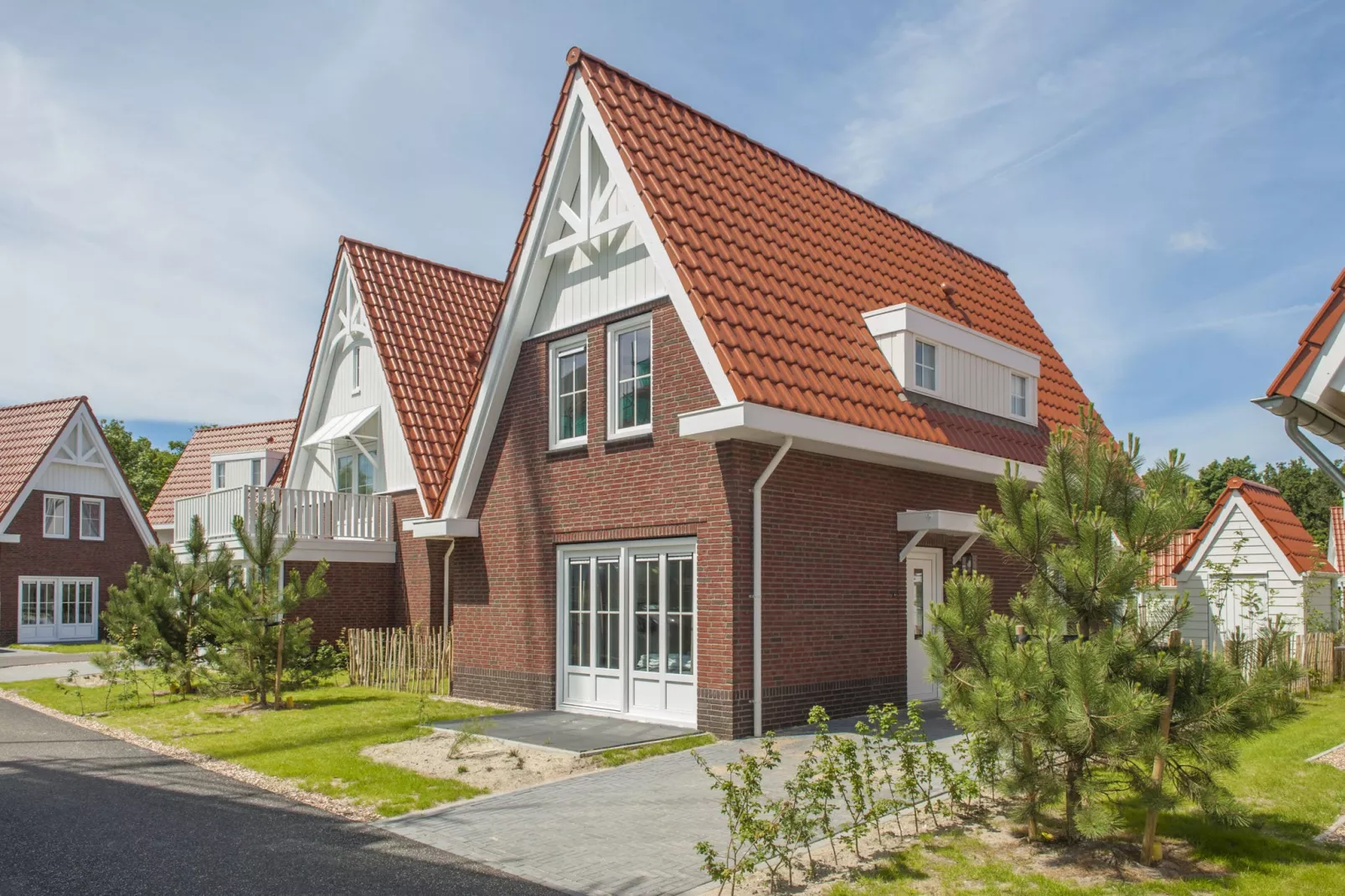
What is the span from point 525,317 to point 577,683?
564cm

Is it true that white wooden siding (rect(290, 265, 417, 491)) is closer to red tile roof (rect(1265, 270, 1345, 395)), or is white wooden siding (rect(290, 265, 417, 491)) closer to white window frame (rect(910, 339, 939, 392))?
white window frame (rect(910, 339, 939, 392))

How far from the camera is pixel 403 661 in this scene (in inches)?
709

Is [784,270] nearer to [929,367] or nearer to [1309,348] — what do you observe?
[929,367]

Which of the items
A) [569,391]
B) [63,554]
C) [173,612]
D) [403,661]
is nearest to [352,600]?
[173,612]

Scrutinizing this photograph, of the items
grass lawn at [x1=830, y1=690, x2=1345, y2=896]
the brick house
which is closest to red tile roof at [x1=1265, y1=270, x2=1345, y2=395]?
grass lawn at [x1=830, y1=690, x2=1345, y2=896]

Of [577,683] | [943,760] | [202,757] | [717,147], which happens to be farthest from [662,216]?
[202,757]

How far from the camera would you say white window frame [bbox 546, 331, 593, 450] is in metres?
15.0

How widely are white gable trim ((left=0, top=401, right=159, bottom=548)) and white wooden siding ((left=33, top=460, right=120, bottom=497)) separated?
115 millimetres

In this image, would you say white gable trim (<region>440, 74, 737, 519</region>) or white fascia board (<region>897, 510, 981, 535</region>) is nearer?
white gable trim (<region>440, 74, 737, 519</region>)

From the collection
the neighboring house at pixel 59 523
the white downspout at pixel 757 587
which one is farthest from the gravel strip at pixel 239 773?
the neighboring house at pixel 59 523

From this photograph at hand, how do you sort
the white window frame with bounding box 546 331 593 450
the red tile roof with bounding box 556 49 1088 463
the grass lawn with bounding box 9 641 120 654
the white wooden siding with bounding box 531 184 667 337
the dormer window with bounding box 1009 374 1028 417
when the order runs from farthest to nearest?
the grass lawn with bounding box 9 641 120 654 < the dormer window with bounding box 1009 374 1028 417 < the white window frame with bounding box 546 331 593 450 < the white wooden siding with bounding box 531 184 667 337 < the red tile roof with bounding box 556 49 1088 463

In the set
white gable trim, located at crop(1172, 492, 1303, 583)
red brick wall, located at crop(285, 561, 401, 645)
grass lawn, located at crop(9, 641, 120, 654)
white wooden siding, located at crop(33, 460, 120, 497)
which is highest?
white wooden siding, located at crop(33, 460, 120, 497)

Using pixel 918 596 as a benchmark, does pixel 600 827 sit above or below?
below

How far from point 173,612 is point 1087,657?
16.9 m
